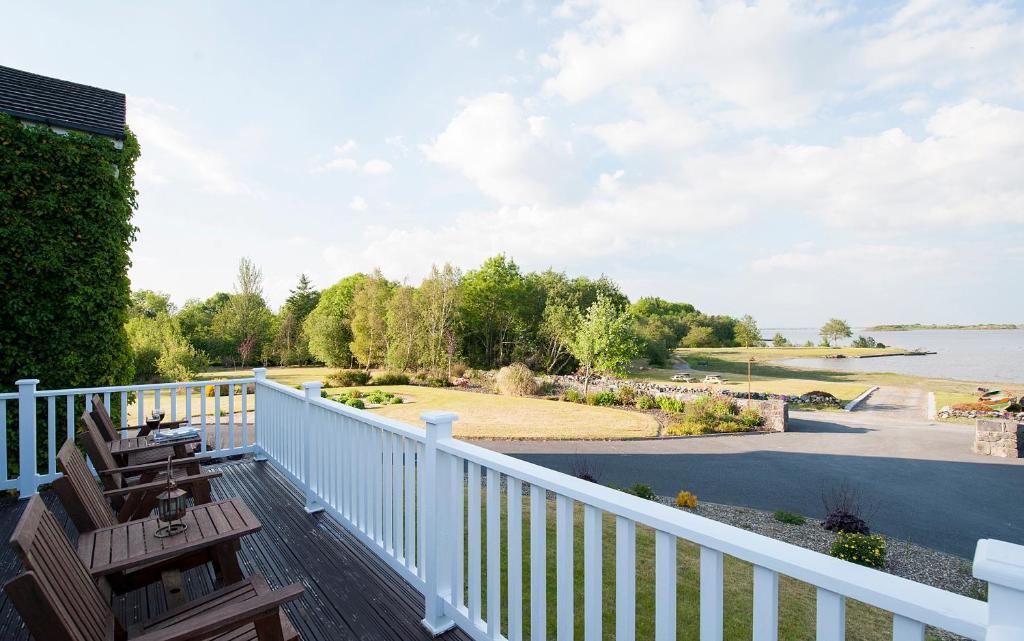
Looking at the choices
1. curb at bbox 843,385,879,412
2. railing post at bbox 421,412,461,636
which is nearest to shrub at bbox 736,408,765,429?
curb at bbox 843,385,879,412

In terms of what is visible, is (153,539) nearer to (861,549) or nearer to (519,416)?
(861,549)

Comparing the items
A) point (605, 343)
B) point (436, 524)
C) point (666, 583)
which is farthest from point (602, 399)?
point (666, 583)

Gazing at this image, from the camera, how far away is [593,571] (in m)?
1.52

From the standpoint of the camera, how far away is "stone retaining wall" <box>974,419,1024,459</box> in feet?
39.5

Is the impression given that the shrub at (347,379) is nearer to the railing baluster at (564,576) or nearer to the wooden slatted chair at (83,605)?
the wooden slatted chair at (83,605)

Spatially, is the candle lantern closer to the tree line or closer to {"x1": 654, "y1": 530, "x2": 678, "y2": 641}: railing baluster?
{"x1": 654, "y1": 530, "x2": 678, "y2": 641}: railing baluster

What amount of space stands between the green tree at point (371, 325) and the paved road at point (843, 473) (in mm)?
17572

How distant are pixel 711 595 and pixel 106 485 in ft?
11.6

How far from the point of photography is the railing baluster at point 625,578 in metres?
1.42

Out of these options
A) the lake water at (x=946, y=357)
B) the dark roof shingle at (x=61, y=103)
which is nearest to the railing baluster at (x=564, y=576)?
the dark roof shingle at (x=61, y=103)

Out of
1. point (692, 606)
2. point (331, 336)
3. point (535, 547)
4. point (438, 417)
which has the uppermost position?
point (331, 336)

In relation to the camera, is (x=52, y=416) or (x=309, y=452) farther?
(x=52, y=416)

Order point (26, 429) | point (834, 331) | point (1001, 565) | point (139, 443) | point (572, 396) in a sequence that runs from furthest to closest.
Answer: point (834, 331)
point (572, 396)
point (26, 429)
point (139, 443)
point (1001, 565)

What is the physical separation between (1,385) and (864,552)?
10.3m
